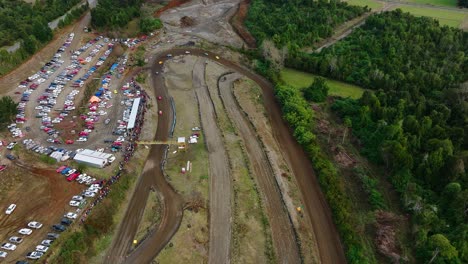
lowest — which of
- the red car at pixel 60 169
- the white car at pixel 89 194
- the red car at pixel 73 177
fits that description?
the white car at pixel 89 194

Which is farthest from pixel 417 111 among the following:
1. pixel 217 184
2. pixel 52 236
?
pixel 52 236

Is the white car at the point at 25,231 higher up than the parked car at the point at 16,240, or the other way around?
the white car at the point at 25,231

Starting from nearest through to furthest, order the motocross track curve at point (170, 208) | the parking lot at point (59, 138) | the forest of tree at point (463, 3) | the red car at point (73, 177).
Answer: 1. the motocross track curve at point (170, 208)
2. the parking lot at point (59, 138)
3. the red car at point (73, 177)
4. the forest of tree at point (463, 3)

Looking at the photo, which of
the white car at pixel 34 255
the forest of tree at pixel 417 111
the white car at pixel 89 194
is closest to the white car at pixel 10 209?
the white car at pixel 34 255

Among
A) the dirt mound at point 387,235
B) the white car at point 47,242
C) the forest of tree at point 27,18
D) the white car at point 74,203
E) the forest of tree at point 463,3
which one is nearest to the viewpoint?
the white car at point 47,242

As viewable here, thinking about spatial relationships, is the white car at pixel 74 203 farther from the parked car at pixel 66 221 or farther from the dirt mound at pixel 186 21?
the dirt mound at pixel 186 21

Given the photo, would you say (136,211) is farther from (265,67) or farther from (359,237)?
(265,67)

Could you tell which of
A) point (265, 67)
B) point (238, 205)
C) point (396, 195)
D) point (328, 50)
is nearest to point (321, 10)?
point (328, 50)
